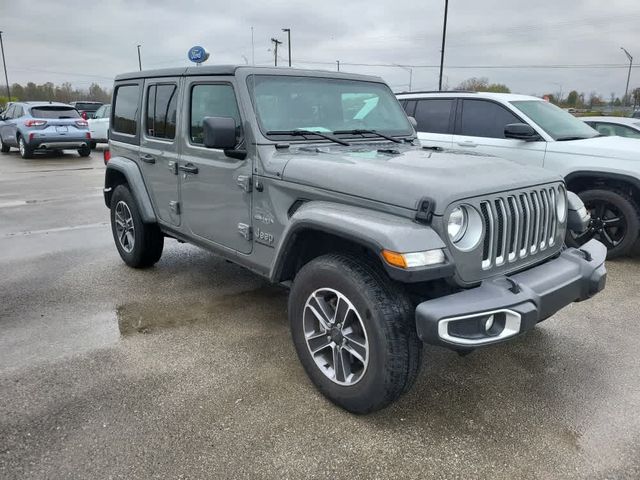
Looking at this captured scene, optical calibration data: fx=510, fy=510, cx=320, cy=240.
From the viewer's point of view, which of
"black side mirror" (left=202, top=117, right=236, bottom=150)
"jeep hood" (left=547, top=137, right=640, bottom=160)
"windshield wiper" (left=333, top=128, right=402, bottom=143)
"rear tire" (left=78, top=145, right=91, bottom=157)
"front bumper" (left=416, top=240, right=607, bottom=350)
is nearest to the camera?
"front bumper" (left=416, top=240, right=607, bottom=350)

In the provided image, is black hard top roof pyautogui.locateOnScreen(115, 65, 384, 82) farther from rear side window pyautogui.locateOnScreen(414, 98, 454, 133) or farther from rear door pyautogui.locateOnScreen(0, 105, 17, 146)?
rear door pyautogui.locateOnScreen(0, 105, 17, 146)

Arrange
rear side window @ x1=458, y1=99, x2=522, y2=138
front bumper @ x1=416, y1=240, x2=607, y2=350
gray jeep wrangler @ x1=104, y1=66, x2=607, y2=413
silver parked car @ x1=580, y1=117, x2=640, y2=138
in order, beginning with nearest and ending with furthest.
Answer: front bumper @ x1=416, y1=240, x2=607, y2=350 < gray jeep wrangler @ x1=104, y1=66, x2=607, y2=413 < rear side window @ x1=458, y1=99, x2=522, y2=138 < silver parked car @ x1=580, y1=117, x2=640, y2=138

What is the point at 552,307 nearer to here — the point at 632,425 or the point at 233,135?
the point at 632,425

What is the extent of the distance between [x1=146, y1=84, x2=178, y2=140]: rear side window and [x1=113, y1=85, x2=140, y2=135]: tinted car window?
319 millimetres

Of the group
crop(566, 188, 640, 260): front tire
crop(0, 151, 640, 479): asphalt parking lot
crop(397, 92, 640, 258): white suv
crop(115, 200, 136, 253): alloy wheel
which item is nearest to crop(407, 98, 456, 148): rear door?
crop(397, 92, 640, 258): white suv

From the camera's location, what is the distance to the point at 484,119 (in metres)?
6.60

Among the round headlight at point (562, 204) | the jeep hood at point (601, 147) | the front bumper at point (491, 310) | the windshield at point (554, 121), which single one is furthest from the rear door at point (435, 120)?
the front bumper at point (491, 310)

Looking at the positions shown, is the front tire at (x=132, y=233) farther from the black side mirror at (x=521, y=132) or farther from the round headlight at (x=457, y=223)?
the black side mirror at (x=521, y=132)

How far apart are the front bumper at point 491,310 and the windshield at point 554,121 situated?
4.00 m

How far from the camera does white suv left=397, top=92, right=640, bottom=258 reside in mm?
5617

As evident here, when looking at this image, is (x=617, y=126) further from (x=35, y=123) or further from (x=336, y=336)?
(x=35, y=123)

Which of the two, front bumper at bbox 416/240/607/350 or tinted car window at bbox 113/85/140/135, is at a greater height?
tinted car window at bbox 113/85/140/135

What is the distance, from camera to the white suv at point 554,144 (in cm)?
562

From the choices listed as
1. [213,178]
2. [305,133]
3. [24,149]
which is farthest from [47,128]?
[305,133]
